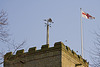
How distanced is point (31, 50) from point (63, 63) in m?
4.51

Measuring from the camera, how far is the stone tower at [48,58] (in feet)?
99.6

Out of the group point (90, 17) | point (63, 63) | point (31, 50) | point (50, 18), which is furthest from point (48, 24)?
point (63, 63)

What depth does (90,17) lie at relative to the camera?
38.6 meters

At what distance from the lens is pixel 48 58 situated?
102 ft

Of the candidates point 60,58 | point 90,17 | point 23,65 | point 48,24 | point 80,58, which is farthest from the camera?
point 48,24

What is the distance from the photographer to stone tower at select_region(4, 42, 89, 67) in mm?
30359

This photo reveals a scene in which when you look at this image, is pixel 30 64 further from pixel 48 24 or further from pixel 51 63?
pixel 48 24

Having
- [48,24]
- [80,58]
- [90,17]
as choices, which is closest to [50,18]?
[48,24]

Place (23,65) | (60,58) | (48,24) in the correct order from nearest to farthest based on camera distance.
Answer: (60,58) → (23,65) → (48,24)

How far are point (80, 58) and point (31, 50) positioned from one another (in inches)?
255

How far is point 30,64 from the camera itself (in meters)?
31.8

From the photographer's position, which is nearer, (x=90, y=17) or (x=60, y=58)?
(x=60, y=58)

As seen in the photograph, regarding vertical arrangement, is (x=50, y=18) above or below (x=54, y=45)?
above

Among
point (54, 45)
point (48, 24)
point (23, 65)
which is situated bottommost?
point (23, 65)
